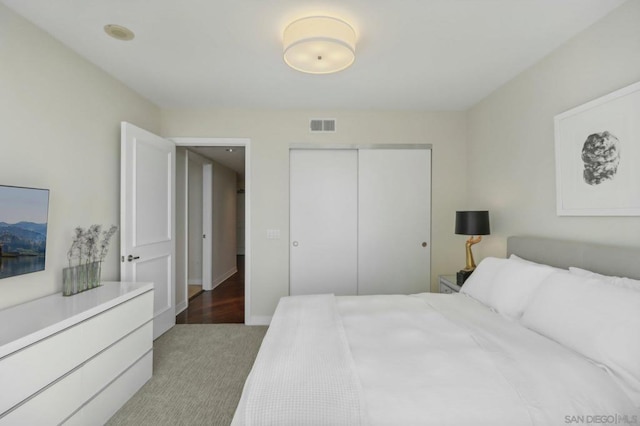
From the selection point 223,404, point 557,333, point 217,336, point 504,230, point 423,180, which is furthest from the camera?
point 423,180

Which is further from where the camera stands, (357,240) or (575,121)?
(357,240)

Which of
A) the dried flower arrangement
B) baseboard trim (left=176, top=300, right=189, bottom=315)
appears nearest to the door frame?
baseboard trim (left=176, top=300, right=189, bottom=315)

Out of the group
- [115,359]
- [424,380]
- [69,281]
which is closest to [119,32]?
[69,281]

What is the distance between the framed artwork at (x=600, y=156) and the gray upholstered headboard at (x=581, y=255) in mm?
225

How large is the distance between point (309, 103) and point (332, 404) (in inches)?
119

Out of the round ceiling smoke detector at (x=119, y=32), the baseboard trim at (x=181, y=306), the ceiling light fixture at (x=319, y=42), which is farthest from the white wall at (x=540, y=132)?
the baseboard trim at (x=181, y=306)

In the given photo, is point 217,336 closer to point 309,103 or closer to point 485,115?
point 309,103

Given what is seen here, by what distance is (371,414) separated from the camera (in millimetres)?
1043

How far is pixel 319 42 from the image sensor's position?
1864 mm

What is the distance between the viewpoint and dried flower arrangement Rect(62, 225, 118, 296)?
2.07 meters

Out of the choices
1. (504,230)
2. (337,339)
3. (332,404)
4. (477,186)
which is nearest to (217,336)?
(337,339)

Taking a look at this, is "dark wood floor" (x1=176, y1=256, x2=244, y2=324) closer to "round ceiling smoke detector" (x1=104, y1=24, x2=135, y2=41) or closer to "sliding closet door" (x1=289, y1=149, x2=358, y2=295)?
"sliding closet door" (x1=289, y1=149, x2=358, y2=295)

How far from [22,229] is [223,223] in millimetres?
4428

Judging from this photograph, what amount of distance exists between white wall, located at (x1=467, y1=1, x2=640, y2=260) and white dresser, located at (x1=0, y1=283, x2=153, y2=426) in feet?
10.5
